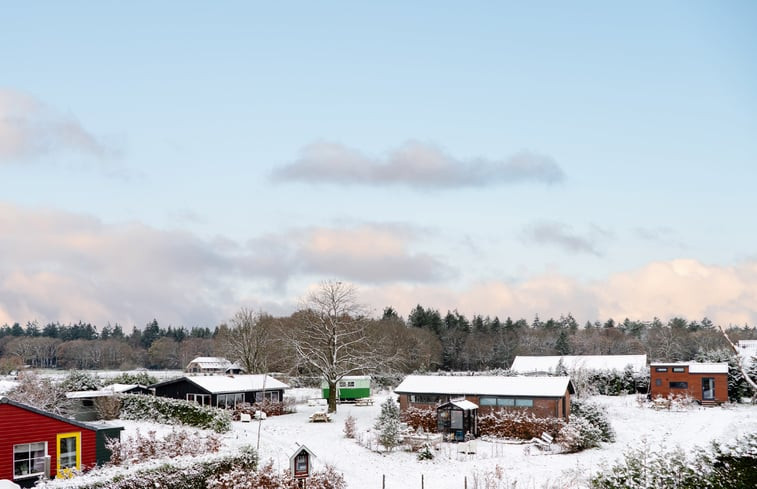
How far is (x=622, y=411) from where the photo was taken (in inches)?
1962

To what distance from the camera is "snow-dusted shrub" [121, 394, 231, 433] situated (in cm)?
3934

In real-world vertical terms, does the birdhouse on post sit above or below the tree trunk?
above

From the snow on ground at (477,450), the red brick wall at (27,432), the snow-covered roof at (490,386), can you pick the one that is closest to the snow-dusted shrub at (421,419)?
the snow-covered roof at (490,386)

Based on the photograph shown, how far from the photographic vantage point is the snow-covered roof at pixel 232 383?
49844 mm

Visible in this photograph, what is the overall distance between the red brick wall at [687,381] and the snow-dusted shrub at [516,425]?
22629 millimetres

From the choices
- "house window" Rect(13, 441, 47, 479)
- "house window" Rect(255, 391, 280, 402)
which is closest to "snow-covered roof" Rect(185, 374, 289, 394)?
"house window" Rect(255, 391, 280, 402)

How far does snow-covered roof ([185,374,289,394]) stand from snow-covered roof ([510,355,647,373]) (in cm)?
3057

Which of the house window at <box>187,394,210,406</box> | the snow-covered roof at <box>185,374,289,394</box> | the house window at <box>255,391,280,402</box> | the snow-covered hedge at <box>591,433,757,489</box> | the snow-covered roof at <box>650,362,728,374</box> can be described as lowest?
the house window at <box>255,391,280,402</box>

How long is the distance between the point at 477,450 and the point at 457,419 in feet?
13.4

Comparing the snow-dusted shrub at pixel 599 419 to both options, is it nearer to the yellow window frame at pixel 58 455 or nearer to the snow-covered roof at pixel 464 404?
the snow-covered roof at pixel 464 404

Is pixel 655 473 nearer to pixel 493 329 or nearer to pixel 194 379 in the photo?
pixel 194 379

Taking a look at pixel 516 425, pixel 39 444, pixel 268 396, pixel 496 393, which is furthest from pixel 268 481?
pixel 268 396

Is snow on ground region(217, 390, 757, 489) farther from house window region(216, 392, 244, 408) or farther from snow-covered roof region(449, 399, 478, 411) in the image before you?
house window region(216, 392, 244, 408)

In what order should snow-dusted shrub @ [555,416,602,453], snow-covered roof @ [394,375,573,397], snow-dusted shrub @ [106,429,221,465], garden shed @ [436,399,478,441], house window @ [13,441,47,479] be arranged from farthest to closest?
1. snow-covered roof @ [394,375,573,397]
2. garden shed @ [436,399,478,441]
3. snow-dusted shrub @ [555,416,602,453]
4. snow-dusted shrub @ [106,429,221,465]
5. house window @ [13,441,47,479]
